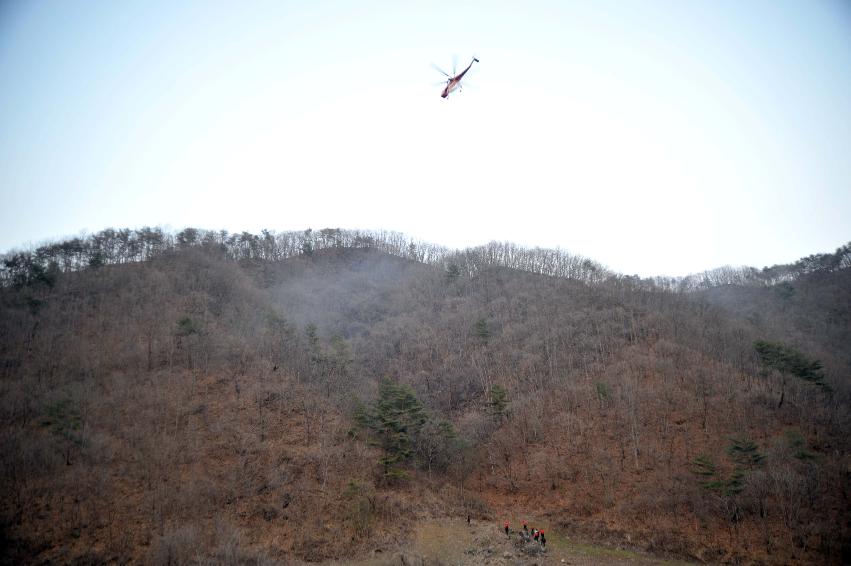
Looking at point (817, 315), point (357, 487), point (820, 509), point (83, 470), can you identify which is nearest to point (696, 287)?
point (817, 315)

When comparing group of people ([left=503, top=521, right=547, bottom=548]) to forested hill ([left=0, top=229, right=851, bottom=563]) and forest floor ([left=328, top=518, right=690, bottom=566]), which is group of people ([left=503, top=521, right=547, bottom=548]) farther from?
forested hill ([left=0, top=229, right=851, bottom=563])

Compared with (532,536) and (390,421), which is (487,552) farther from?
(390,421)

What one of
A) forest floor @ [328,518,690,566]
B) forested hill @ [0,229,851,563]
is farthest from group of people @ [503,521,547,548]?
forested hill @ [0,229,851,563]

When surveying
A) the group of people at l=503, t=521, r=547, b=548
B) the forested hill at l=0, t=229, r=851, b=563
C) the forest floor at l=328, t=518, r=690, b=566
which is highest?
the forested hill at l=0, t=229, r=851, b=563

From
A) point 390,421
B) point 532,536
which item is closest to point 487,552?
point 532,536

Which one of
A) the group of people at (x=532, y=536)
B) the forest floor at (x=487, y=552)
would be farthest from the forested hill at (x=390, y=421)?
the group of people at (x=532, y=536)

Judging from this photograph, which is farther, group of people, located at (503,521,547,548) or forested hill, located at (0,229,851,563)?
group of people, located at (503,521,547,548)
